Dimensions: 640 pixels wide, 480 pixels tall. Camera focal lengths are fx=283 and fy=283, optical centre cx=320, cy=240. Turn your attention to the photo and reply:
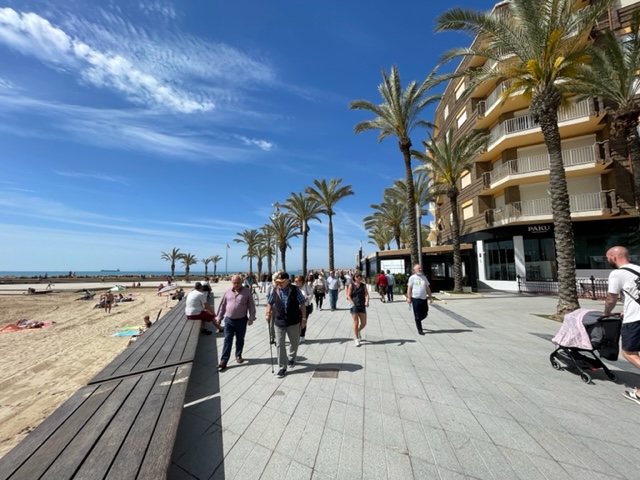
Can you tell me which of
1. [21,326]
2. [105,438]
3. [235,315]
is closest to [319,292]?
[235,315]

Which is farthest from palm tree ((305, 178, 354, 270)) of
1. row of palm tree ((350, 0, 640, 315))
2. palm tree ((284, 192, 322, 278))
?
row of palm tree ((350, 0, 640, 315))

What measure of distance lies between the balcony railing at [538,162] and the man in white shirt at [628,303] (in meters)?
17.1

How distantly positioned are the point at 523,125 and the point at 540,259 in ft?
29.8

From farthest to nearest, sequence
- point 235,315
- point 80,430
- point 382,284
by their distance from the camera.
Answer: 1. point 382,284
2. point 235,315
3. point 80,430

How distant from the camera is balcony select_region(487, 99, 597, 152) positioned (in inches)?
683

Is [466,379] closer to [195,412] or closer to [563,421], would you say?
[563,421]

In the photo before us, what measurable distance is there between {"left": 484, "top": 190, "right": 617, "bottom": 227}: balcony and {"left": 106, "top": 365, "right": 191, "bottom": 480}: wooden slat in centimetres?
2171

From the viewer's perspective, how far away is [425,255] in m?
23.0

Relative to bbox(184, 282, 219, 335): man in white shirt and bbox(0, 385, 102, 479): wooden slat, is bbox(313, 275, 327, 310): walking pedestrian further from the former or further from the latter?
bbox(0, 385, 102, 479): wooden slat

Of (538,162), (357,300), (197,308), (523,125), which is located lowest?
(197,308)

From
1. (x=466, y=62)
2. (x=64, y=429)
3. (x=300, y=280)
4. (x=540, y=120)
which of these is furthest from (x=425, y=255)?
(x=64, y=429)

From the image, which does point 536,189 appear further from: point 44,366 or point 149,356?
point 44,366

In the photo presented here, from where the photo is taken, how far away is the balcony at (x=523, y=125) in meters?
17.3

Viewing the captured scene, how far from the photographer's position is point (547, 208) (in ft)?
59.9
